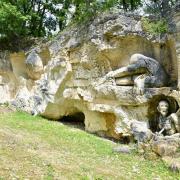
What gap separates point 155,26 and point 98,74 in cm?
310

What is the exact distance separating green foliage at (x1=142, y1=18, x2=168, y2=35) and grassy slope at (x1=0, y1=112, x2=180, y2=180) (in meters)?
4.22

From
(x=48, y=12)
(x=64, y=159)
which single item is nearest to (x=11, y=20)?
(x=48, y=12)

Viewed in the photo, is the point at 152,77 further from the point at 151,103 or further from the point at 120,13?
the point at 120,13

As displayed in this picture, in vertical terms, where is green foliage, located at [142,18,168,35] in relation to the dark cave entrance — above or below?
above

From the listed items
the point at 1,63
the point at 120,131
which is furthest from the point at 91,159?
the point at 1,63

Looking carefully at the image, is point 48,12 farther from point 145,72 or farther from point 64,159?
point 64,159

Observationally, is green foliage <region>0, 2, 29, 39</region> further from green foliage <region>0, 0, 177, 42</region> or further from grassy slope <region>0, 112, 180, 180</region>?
grassy slope <region>0, 112, 180, 180</region>

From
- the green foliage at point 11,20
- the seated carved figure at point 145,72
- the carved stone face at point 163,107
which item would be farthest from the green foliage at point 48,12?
the carved stone face at point 163,107

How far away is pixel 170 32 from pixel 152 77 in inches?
63.3

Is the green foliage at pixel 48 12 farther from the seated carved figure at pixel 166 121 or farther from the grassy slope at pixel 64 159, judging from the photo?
the grassy slope at pixel 64 159

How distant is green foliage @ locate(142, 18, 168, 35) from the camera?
37.8 ft

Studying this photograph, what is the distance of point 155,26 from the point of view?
11688 mm

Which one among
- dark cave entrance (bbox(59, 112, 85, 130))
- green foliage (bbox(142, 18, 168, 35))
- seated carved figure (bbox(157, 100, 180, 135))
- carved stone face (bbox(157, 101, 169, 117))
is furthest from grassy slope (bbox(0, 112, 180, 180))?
green foliage (bbox(142, 18, 168, 35))

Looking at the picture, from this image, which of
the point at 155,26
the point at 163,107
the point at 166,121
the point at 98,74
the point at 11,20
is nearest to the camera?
the point at 166,121
